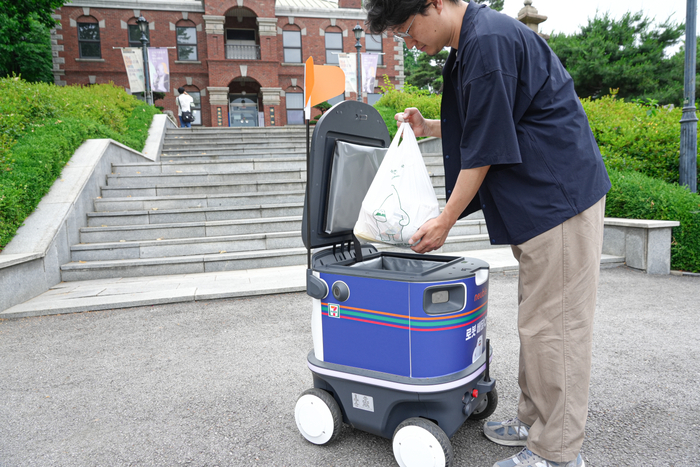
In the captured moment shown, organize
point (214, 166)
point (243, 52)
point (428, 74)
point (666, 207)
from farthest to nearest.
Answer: point (428, 74), point (243, 52), point (214, 166), point (666, 207)

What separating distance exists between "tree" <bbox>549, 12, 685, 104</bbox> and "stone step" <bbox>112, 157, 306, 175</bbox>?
57.3 ft

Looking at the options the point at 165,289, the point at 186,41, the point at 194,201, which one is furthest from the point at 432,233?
the point at 186,41

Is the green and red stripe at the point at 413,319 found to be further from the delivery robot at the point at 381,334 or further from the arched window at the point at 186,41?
the arched window at the point at 186,41

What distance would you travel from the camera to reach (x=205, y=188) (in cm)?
740

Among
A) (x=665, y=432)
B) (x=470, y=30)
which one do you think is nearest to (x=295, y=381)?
(x=665, y=432)

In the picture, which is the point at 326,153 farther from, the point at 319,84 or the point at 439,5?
the point at 439,5

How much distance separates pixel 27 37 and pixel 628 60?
2945 cm

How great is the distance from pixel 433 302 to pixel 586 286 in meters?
0.58

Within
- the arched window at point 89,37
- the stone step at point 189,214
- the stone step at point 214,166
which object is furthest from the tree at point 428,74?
the stone step at point 189,214

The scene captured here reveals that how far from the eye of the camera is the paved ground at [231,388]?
2.00 meters

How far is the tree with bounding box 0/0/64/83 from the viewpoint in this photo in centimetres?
1542

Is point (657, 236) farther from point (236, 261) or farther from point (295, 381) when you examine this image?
point (236, 261)

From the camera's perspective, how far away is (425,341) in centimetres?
169

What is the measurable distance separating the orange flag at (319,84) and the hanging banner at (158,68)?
17086mm
